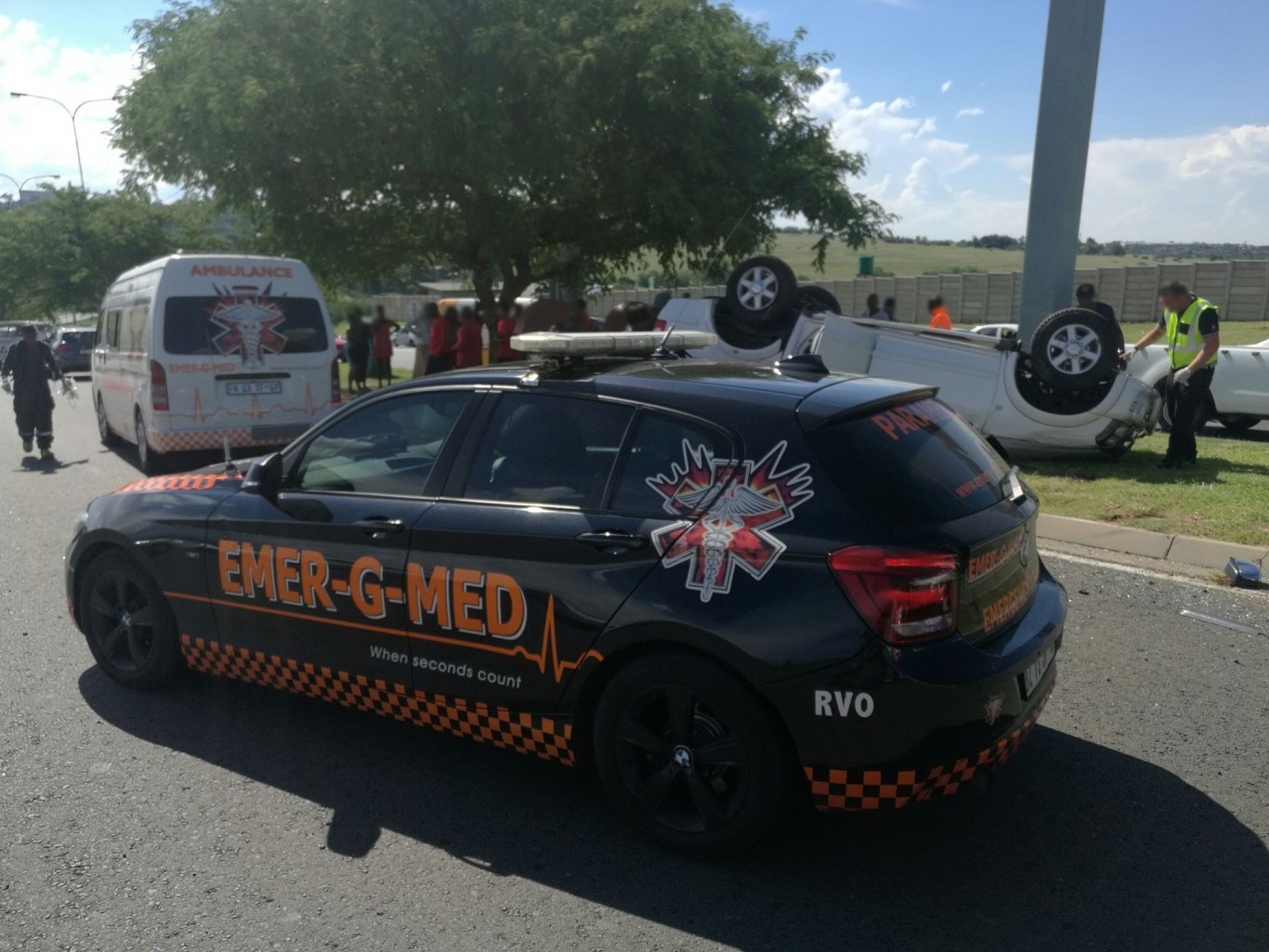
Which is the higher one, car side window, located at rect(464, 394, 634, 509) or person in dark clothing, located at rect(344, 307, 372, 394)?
car side window, located at rect(464, 394, 634, 509)

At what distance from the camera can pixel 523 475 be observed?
3.94 m

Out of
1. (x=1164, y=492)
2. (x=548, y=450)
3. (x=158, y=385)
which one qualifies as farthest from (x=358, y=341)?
(x=548, y=450)

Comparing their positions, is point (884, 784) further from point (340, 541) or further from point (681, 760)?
point (340, 541)

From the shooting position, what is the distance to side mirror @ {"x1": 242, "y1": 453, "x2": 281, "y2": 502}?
4.51 m

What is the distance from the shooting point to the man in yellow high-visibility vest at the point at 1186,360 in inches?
394

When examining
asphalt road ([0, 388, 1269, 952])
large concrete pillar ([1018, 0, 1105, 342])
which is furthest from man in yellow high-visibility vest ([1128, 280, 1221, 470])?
asphalt road ([0, 388, 1269, 952])

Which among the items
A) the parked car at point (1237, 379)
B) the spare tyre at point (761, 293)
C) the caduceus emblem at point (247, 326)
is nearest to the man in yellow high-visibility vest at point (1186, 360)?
the spare tyre at point (761, 293)

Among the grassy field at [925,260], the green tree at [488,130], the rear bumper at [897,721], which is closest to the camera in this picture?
the rear bumper at [897,721]

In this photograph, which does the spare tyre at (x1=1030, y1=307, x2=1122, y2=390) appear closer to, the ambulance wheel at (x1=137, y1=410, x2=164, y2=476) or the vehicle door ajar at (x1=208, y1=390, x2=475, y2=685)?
the vehicle door ajar at (x1=208, y1=390, x2=475, y2=685)

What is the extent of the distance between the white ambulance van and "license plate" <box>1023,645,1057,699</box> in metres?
8.74

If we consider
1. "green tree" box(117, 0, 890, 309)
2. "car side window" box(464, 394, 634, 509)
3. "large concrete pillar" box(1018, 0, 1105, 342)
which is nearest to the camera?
"car side window" box(464, 394, 634, 509)

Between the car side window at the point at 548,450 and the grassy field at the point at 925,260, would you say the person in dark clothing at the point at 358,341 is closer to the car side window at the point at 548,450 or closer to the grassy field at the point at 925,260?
the car side window at the point at 548,450

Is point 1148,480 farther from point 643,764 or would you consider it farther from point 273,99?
point 273,99

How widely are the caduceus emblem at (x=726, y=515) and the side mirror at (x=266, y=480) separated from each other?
5.94ft
